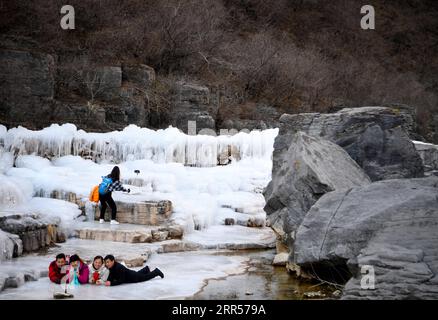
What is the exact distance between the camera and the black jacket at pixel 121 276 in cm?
629

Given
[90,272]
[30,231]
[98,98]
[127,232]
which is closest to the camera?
[90,272]

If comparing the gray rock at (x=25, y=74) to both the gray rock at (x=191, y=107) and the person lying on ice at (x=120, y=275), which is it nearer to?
the gray rock at (x=191, y=107)

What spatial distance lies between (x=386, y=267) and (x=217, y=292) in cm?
192

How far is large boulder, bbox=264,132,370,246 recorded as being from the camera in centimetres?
760

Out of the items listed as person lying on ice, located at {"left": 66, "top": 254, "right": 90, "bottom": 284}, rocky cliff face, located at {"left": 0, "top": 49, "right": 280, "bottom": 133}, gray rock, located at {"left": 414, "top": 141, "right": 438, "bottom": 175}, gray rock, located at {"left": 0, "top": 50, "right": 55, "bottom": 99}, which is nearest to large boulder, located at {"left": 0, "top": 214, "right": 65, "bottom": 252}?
person lying on ice, located at {"left": 66, "top": 254, "right": 90, "bottom": 284}

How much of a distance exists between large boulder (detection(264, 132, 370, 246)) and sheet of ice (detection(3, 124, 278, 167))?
231 inches

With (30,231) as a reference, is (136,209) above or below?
above

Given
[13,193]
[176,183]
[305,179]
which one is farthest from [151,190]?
[305,179]

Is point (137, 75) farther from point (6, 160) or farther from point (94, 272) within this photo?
point (94, 272)

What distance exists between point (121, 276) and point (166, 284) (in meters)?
0.54

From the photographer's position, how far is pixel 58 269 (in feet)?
20.7

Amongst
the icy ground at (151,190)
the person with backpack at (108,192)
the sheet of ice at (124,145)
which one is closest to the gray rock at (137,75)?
the icy ground at (151,190)

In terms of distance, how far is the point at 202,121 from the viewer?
741 inches
